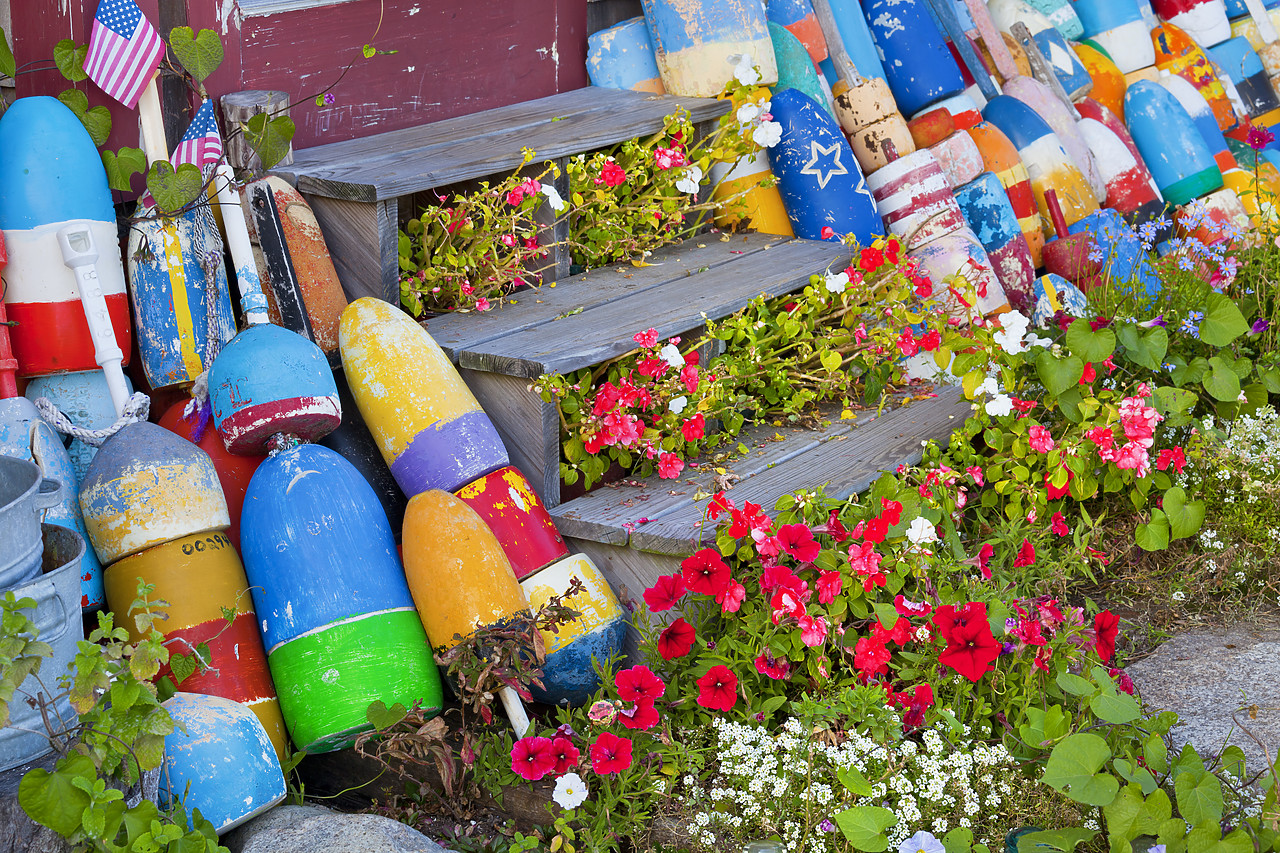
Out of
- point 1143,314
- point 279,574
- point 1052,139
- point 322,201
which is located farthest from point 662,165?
point 1052,139

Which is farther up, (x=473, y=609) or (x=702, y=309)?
(x=702, y=309)

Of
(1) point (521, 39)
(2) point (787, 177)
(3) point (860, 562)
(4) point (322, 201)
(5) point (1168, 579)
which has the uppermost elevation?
(1) point (521, 39)

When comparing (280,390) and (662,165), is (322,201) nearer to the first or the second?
(280,390)

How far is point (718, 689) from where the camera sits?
1865 millimetres

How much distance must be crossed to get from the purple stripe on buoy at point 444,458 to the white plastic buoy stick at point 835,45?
6.77ft

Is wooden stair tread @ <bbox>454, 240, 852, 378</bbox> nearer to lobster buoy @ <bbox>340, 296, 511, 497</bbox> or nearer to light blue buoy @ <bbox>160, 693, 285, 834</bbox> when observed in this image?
lobster buoy @ <bbox>340, 296, 511, 497</bbox>

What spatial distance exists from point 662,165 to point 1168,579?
162 centimetres

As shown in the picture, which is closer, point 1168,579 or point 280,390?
point 280,390

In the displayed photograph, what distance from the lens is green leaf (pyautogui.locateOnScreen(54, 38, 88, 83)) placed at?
223 centimetres

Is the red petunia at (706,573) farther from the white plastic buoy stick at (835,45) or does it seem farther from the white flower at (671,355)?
the white plastic buoy stick at (835,45)

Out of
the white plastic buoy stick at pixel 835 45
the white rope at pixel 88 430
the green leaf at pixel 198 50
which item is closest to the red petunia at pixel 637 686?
the white rope at pixel 88 430

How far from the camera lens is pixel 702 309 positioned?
8.80 ft

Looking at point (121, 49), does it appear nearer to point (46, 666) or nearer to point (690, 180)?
point (46, 666)

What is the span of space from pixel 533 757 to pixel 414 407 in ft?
2.60
